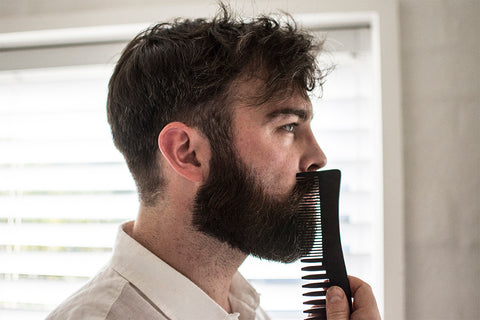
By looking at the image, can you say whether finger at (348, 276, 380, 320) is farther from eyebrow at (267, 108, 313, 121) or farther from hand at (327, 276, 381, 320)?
eyebrow at (267, 108, 313, 121)

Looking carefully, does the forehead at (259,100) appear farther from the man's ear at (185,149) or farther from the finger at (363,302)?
the finger at (363,302)

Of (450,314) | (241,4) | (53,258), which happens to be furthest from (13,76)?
(450,314)

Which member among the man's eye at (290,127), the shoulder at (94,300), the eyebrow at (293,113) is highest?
the eyebrow at (293,113)

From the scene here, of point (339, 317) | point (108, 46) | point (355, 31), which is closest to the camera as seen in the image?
point (339, 317)

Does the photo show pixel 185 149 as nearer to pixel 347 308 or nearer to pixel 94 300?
pixel 94 300

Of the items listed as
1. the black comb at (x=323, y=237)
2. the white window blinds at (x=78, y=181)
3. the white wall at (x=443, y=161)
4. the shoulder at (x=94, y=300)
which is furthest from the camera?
the white window blinds at (x=78, y=181)

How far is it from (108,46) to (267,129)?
2.37ft

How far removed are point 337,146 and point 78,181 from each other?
33.0 inches

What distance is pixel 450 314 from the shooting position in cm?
102

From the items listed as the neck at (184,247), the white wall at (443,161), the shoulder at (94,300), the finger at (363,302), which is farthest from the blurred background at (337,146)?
the shoulder at (94,300)

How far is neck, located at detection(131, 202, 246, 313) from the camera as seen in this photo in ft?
2.59

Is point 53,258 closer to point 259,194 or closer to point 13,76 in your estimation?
point 13,76

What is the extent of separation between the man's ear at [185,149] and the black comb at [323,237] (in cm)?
22

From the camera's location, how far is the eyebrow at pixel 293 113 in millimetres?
784
